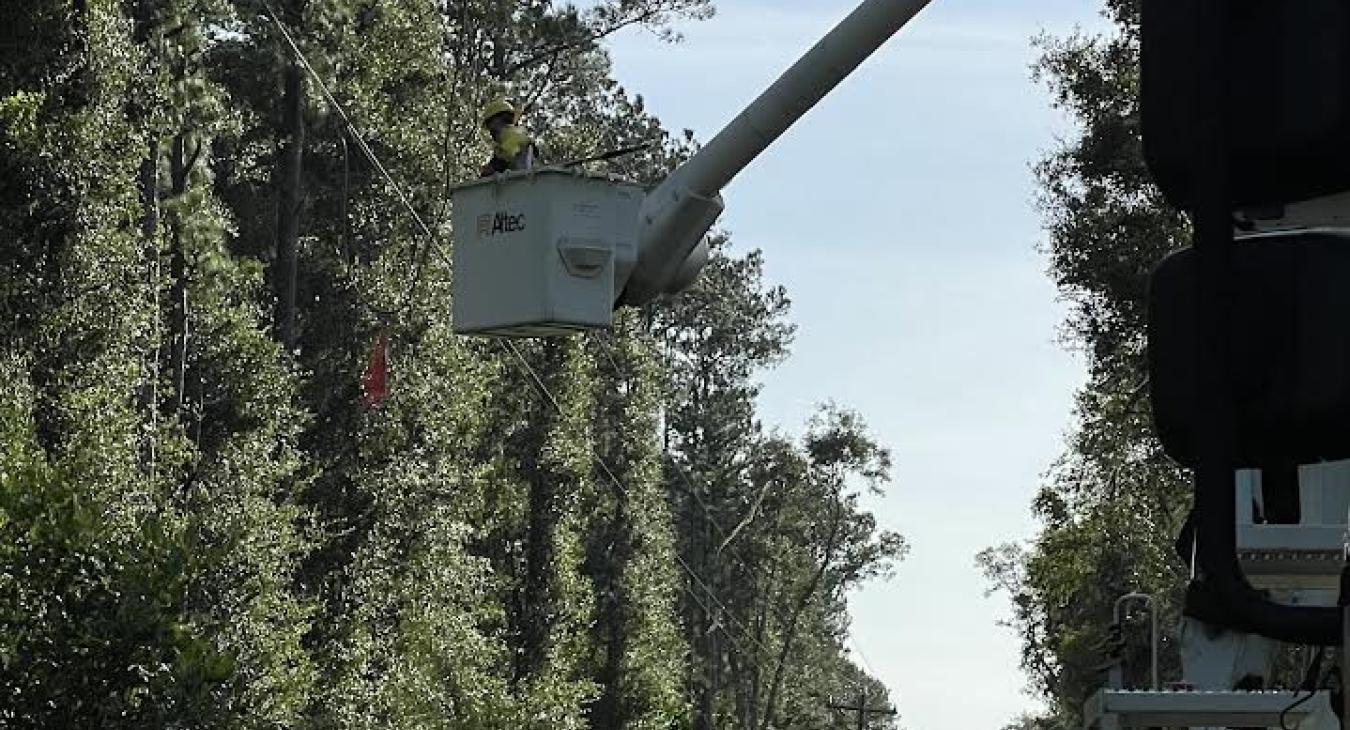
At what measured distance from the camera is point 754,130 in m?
7.58

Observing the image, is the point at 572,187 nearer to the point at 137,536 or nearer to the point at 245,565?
the point at 137,536

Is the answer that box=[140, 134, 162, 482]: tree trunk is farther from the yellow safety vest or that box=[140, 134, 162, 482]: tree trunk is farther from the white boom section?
the white boom section

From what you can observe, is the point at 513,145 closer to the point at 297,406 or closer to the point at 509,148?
the point at 509,148

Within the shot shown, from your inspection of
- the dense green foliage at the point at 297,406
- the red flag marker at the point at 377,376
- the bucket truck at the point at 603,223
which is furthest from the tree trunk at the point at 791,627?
the bucket truck at the point at 603,223

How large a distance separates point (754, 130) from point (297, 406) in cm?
3966

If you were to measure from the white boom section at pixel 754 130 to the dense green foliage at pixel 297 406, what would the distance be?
731 inches

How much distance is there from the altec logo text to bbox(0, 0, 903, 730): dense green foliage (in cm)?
1729

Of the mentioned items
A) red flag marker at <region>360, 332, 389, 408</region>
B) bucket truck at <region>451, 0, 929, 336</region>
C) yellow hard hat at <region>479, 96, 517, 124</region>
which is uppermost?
red flag marker at <region>360, 332, 389, 408</region>

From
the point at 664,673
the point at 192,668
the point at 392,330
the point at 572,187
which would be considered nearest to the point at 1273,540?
the point at 572,187

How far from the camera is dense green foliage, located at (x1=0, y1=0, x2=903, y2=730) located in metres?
27.5

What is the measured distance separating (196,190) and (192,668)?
14.4 metres

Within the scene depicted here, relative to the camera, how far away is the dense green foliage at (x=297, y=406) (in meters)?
27.5

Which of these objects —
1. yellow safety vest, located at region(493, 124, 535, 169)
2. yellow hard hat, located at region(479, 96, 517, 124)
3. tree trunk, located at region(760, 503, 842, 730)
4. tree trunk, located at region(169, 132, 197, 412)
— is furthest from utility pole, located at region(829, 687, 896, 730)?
yellow safety vest, located at region(493, 124, 535, 169)

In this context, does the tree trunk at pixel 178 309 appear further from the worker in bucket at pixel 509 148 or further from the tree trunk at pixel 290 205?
the worker in bucket at pixel 509 148
